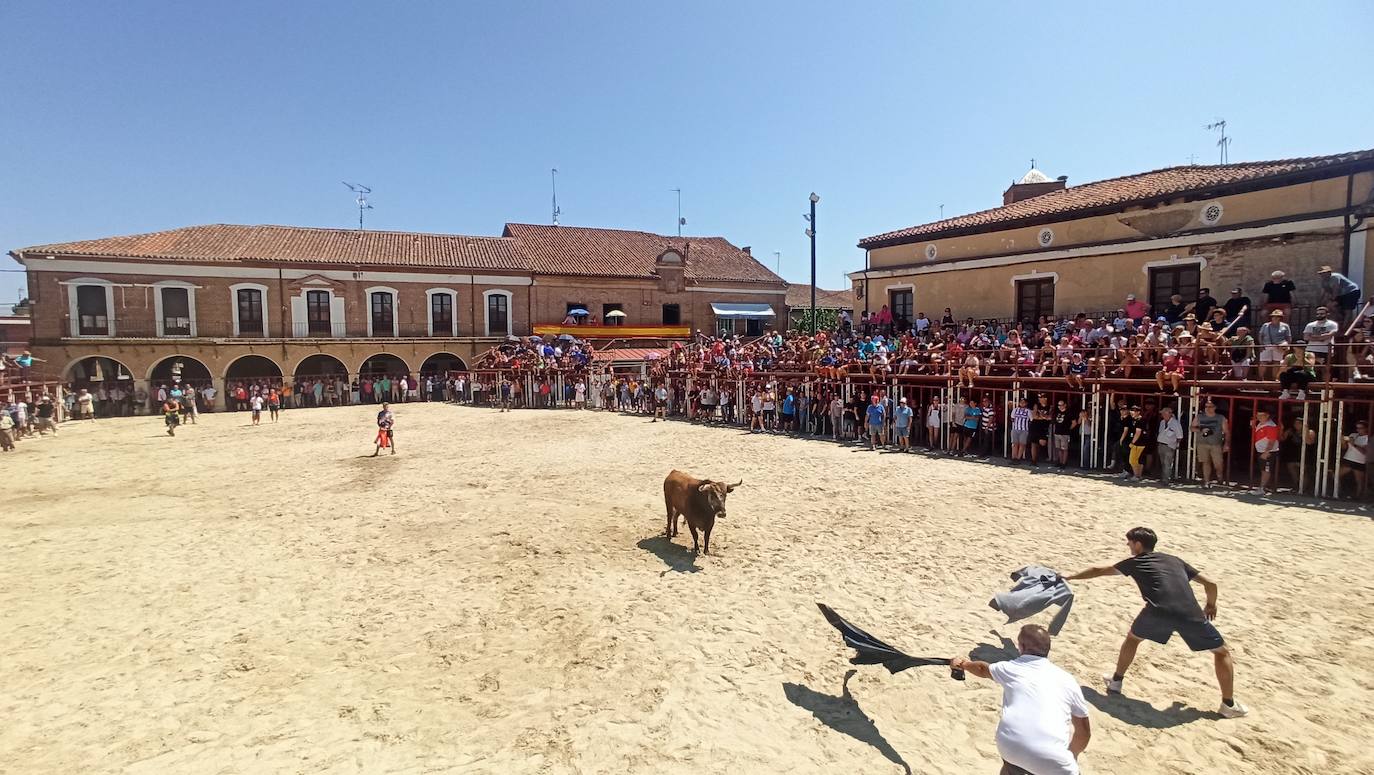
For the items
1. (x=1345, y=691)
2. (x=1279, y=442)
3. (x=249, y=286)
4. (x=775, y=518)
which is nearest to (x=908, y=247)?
(x=1279, y=442)

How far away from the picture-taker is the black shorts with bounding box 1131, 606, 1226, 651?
455 centimetres

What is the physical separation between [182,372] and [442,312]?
488 inches

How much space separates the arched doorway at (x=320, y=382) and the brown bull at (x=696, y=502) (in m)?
30.1

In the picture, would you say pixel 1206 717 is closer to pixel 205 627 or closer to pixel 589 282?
pixel 205 627

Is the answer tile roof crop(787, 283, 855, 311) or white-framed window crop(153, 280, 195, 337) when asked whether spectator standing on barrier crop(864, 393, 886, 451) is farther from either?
tile roof crop(787, 283, 855, 311)

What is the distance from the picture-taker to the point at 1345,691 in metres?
4.88

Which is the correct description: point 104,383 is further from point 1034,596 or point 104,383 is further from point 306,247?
point 1034,596

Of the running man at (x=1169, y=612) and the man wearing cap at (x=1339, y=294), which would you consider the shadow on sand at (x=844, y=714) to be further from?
the man wearing cap at (x=1339, y=294)

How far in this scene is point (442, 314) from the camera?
121 ft

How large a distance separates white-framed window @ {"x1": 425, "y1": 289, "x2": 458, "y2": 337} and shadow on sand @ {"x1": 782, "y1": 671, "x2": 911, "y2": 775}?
3509cm

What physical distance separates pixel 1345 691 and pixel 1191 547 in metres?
3.31

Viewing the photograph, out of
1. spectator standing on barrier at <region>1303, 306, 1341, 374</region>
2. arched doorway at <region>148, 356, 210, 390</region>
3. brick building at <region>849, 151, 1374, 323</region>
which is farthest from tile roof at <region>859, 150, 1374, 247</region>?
arched doorway at <region>148, 356, 210, 390</region>

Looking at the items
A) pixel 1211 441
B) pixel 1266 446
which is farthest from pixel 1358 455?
pixel 1211 441

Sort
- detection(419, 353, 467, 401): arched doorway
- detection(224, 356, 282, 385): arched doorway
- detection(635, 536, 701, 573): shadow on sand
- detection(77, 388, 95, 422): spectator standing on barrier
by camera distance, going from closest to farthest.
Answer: detection(635, 536, 701, 573): shadow on sand
detection(77, 388, 95, 422): spectator standing on barrier
detection(224, 356, 282, 385): arched doorway
detection(419, 353, 467, 401): arched doorway
